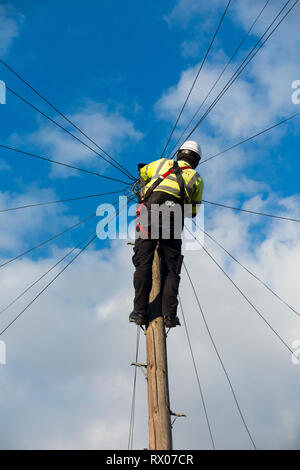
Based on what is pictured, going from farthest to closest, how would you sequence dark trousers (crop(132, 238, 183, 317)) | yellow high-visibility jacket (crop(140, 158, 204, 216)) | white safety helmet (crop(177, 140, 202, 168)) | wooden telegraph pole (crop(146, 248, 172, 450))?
white safety helmet (crop(177, 140, 202, 168)) < yellow high-visibility jacket (crop(140, 158, 204, 216)) < dark trousers (crop(132, 238, 183, 317)) < wooden telegraph pole (crop(146, 248, 172, 450))

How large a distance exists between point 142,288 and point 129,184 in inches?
114

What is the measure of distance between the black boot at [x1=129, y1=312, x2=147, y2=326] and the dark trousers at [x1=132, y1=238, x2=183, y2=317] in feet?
0.15

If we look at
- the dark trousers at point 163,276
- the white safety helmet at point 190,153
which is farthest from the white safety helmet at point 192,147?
the dark trousers at point 163,276

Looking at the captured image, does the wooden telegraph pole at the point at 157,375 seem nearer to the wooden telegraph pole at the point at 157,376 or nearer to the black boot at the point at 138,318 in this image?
the wooden telegraph pole at the point at 157,376

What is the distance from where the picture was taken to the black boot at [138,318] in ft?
19.9

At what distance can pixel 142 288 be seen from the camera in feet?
19.8

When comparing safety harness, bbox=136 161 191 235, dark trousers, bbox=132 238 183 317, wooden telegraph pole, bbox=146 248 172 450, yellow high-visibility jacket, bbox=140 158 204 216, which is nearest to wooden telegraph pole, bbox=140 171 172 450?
wooden telegraph pole, bbox=146 248 172 450

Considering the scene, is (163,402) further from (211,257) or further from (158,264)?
(211,257)

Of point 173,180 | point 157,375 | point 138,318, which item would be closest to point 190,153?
point 173,180

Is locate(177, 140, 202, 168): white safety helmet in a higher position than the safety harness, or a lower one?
higher

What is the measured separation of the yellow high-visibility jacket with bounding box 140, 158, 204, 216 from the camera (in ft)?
20.8

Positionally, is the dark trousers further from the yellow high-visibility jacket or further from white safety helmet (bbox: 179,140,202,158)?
white safety helmet (bbox: 179,140,202,158)

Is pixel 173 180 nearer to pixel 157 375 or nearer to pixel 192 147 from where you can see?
pixel 192 147
